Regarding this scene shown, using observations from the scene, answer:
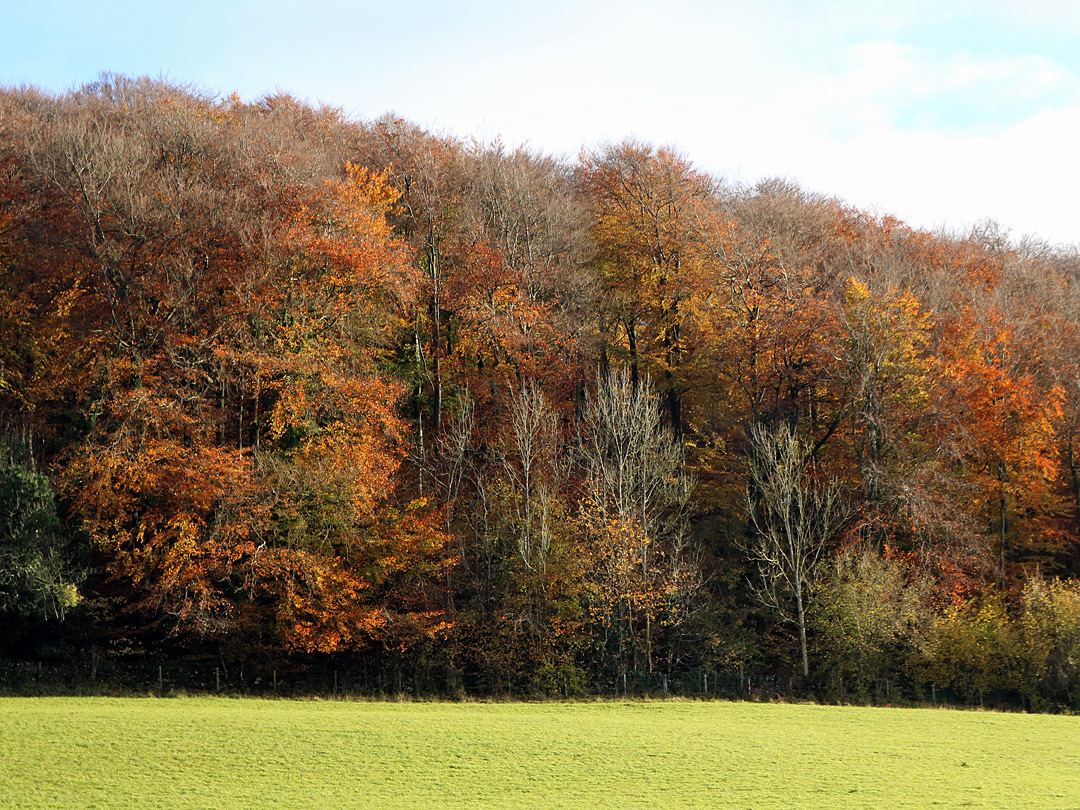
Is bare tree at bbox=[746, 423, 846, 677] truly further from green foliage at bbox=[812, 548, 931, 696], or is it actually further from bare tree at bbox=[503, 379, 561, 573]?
bare tree at bbox=[503, 379, 561, 573]

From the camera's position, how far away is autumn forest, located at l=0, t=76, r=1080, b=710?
1309 inches

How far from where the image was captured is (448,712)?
28.9 metres

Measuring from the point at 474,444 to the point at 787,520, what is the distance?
42.5 ft

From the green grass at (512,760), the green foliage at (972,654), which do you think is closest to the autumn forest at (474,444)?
the green foliage at (972,654)

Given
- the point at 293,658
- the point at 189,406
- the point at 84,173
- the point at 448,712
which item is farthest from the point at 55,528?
the point at 448,712

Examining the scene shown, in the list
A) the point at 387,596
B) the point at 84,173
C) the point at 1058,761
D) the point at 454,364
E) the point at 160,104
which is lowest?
the point at 1058,761

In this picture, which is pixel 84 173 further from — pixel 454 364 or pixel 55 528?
pixel 454 364

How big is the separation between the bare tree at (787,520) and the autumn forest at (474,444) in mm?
206

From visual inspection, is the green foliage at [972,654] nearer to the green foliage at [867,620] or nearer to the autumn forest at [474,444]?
the autumn forest at [474,444]

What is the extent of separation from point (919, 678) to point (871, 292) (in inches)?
595

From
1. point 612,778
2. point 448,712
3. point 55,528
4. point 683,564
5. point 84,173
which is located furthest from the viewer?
point 683,564

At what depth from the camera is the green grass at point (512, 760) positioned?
17.3 meters

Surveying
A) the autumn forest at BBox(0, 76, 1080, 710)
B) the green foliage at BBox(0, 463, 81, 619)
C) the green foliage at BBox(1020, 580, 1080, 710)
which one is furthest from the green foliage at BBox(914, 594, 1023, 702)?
the green foliage at BBox(0, 463, 81, 619)

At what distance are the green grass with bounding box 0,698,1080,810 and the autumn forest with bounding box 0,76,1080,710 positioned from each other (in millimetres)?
6105
